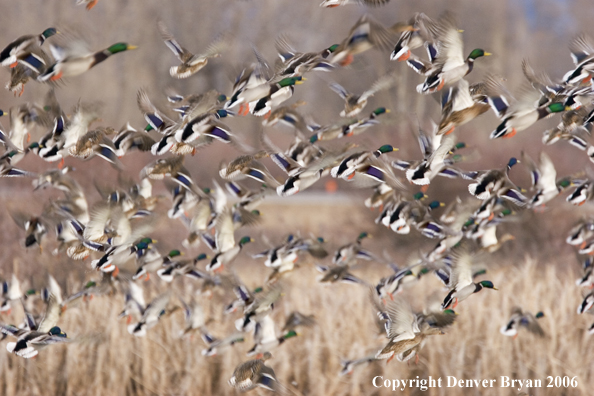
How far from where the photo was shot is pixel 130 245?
2.12 meters

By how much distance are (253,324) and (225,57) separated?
4.23m

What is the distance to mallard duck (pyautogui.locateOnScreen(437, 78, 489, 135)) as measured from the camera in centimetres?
175

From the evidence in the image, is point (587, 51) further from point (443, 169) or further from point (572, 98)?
point (443, 169)

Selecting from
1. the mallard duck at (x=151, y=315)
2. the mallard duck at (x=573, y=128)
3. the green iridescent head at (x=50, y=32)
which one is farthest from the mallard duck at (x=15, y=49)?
the mallard duck at (x=573, y=128)

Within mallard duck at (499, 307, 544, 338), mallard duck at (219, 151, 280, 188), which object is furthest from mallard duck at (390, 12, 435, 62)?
mallard duck at (499, 307, 544, 338)

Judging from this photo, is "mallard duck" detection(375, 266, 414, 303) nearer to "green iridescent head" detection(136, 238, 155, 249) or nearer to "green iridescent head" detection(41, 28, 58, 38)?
"green iridescent head" detection(136, 238, 155, 249)

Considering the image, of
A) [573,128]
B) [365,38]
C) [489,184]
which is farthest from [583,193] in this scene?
[365,38]

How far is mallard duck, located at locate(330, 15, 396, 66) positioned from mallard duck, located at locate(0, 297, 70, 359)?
1.34 metres

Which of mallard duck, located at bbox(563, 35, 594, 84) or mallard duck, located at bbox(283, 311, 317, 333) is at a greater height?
mallard duck, located at bbox(563, 35, 594, 84)

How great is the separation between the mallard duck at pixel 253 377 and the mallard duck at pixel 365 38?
3.82ft

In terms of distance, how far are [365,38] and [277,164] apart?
0.61 m

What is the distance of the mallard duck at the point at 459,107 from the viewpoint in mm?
1753

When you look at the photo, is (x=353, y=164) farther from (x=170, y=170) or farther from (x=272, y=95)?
(x=170, y=170)

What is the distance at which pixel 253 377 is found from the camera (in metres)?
2.10
